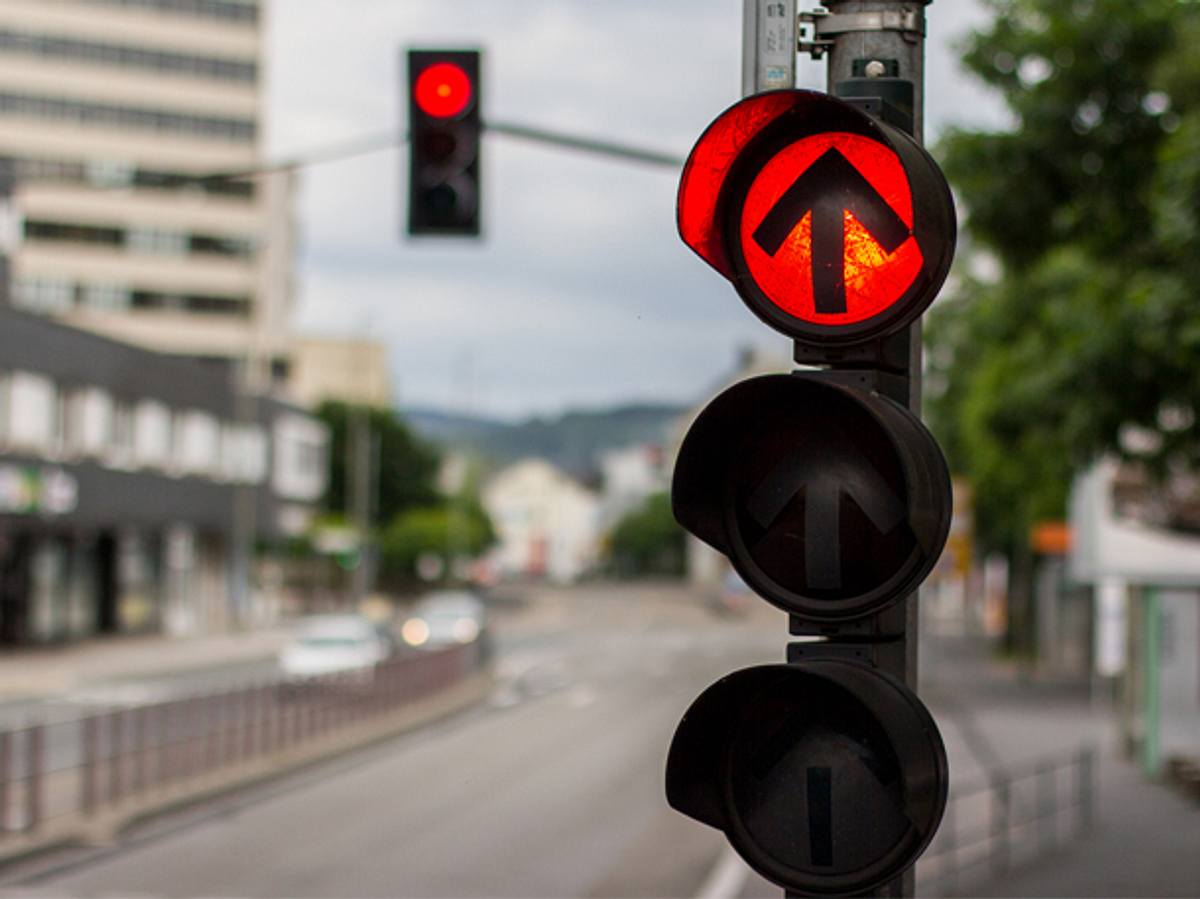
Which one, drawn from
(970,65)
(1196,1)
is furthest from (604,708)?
(1196,1)

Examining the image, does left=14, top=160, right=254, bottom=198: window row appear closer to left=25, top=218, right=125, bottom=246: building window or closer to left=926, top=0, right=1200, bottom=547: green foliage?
left=25, top=218, right=125, bottom=246: building window

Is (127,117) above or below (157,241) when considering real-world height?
above

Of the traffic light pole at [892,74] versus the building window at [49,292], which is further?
the building window at [49,292]

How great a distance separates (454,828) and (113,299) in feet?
239

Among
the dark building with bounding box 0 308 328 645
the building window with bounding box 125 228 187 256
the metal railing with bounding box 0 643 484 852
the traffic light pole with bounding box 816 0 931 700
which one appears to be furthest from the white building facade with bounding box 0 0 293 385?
the traffic light pole with bounding box 816 0 931 700

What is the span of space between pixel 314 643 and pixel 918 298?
35.7 meters

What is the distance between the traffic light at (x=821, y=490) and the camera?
351cm

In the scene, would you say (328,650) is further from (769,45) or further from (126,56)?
(126,56)

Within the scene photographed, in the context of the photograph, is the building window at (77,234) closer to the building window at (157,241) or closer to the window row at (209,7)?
the building window at (157,241)

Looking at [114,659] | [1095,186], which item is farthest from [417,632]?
[1095,186]

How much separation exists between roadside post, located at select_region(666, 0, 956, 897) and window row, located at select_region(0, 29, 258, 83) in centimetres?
8825

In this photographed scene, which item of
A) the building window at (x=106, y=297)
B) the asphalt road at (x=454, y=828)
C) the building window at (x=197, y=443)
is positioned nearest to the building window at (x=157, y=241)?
the building window at (x=106, y=297)

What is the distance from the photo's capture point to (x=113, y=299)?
88562 mm

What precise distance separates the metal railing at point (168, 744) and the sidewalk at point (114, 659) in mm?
9414
